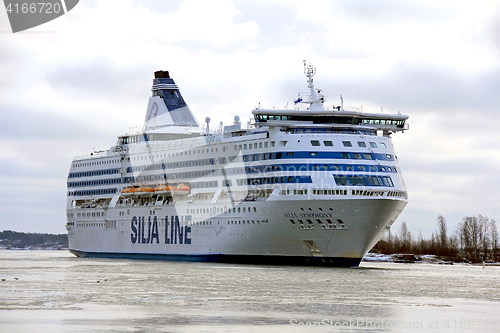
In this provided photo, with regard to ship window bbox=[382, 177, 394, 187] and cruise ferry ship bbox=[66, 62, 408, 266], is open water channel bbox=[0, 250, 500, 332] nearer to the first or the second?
cruise ferry ship bbox=[66, 62, 408, 266]

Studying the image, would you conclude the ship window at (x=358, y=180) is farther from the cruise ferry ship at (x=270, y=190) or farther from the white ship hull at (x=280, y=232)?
the white ship hull at (x=280, y=232)

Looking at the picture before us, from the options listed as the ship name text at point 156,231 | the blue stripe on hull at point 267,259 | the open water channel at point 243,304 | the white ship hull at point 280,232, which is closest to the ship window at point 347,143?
the white ship hull at point 280,232

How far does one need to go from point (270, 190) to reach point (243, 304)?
26508 millimetres

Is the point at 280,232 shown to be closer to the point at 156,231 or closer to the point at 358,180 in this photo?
the point at 358,180

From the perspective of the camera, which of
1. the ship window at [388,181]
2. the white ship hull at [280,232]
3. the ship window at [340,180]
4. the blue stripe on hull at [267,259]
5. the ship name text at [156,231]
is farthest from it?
the ship name text at [156,231]

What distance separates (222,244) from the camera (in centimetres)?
5838

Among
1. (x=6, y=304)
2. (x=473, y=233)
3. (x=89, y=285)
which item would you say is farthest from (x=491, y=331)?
(x=473, y=233)

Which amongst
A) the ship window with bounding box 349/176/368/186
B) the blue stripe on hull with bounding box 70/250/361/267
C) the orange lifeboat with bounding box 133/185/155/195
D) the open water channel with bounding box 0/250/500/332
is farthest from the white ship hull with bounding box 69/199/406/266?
the open water channel with bounding box 0/250/500/332

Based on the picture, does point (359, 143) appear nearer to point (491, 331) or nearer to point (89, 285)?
point (89, 285)

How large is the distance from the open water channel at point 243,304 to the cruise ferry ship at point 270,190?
320 inches

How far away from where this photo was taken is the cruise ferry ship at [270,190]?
52.0 m

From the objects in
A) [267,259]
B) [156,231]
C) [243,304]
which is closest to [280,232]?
[267,259]

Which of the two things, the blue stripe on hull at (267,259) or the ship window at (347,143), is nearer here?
the blue stripe on hull at (267,259)

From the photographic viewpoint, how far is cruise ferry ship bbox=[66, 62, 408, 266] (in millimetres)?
52031
